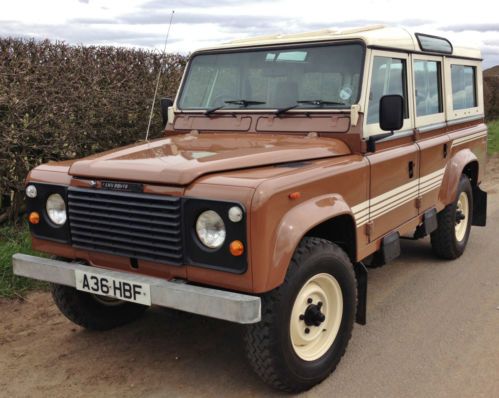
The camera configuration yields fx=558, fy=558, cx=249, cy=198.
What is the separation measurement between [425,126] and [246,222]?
102 inches

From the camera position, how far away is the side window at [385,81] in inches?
154

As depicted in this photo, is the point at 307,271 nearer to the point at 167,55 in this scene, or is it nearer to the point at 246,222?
the point at 246,222

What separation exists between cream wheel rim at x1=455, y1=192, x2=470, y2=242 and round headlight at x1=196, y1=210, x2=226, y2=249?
3.51 metres

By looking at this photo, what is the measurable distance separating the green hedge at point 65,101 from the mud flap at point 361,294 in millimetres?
3418

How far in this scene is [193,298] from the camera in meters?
2.79

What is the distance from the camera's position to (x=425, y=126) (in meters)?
4.67

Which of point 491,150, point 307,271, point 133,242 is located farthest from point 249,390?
point 491,150

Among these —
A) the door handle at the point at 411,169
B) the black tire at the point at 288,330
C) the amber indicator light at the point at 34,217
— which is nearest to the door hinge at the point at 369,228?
the black tire at the point at 288,330

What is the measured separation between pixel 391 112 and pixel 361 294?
121 cm

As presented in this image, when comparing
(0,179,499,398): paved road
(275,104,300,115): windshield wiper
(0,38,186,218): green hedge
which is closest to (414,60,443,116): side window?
(275,104,300,115): windshield wiper

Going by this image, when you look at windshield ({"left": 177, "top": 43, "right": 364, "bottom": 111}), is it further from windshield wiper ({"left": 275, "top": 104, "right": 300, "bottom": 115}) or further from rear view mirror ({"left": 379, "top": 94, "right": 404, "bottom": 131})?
rear view mirror ({"left": 379, "top": 94, "right": 404, "bottom": 131})

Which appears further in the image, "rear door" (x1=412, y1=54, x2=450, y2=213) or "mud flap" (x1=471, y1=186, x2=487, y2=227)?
"mud flap" (x1=471, y1=186, x2=487, y2=227)

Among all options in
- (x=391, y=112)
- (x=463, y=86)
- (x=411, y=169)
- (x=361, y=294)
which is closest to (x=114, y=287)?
(x=361, y=294)

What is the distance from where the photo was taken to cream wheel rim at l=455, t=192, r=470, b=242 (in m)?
5.61
